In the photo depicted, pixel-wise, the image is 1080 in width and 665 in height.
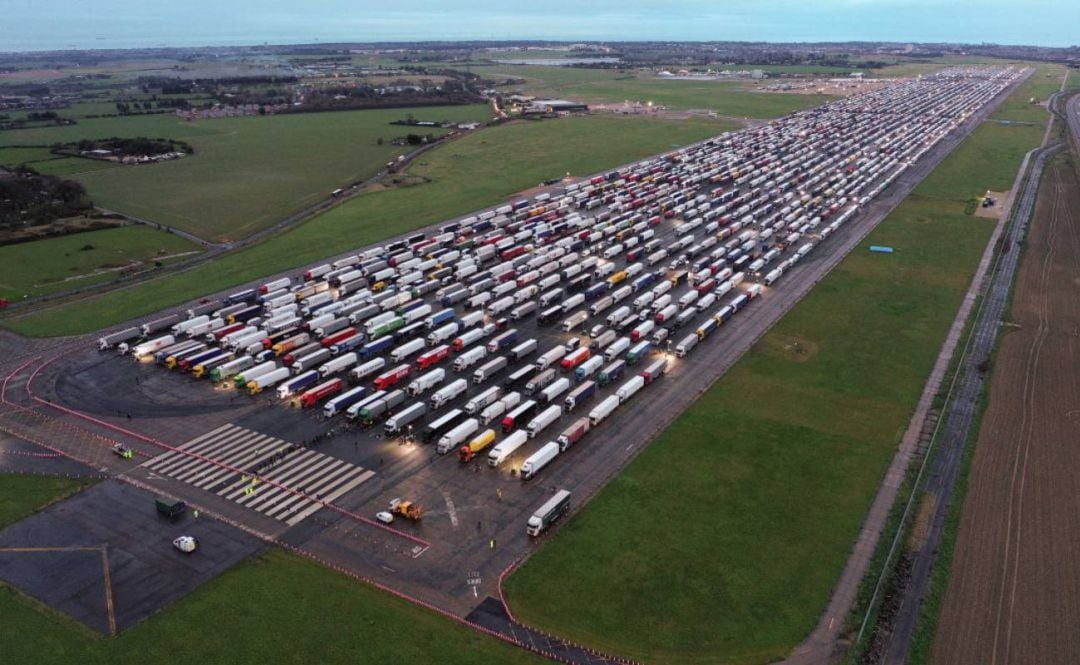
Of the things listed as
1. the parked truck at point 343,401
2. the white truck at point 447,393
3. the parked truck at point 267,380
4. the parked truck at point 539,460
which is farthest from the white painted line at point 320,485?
the parked truck at point 267,380

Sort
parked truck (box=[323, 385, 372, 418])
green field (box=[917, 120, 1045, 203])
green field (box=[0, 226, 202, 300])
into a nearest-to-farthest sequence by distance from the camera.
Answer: parked truck (box=[323, 385, 372, 418]) < green field (box=[0, 226, 202, 300]) < green field (box=[917, 120, 1045, 203])

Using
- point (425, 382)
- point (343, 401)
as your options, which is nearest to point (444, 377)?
point (425, 382)

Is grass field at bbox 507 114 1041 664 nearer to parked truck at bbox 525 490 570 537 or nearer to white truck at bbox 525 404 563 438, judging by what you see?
parked truck at bbox 525 490 570 537

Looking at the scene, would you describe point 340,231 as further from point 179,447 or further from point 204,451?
point 204,451

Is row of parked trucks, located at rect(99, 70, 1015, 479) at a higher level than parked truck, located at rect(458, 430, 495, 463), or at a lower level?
higher

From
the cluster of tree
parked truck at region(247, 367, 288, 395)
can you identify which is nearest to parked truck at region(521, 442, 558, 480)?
parked truck at region(247, 367, 288, 395)

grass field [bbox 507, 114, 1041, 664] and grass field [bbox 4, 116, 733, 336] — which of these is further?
grass field [bbox 4, 116, 733, 336]

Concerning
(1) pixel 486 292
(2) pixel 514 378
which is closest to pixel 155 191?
(1) pixel 486 292

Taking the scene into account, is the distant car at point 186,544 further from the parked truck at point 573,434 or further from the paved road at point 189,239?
the paved road at point 189,239
